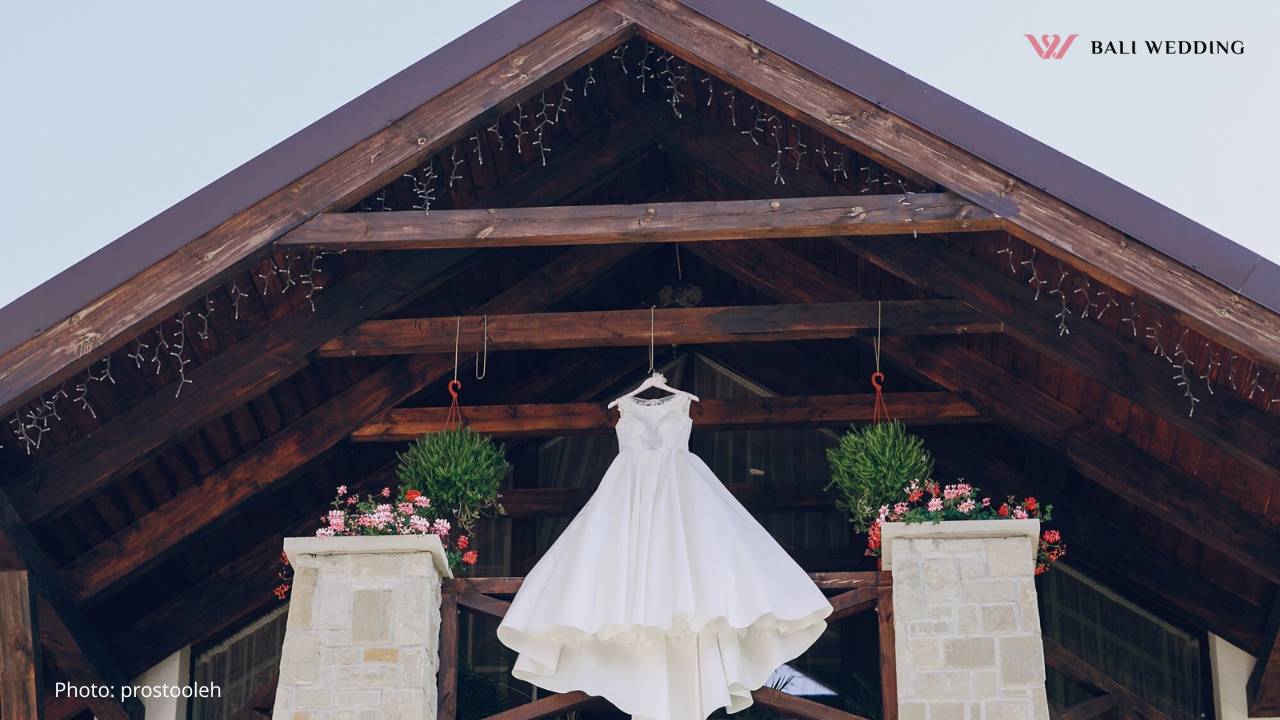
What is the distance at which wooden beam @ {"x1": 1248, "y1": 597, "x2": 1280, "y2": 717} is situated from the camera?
29.9ft

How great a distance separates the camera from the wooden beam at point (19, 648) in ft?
27.7

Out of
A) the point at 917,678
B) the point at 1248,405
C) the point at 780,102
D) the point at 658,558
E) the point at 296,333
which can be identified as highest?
the point at 780,102

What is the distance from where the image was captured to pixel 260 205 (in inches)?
320

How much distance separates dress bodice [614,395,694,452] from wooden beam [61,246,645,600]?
1.10 m

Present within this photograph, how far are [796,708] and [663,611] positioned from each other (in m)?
0.80

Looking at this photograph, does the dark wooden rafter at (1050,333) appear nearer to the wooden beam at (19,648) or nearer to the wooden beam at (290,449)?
the wooden beam at (290,449)

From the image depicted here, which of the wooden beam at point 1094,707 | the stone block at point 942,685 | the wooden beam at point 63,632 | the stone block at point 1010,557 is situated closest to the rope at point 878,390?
the stone block at point 1010,557

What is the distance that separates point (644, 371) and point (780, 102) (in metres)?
3.21

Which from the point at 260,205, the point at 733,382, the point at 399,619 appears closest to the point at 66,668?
the point at 399,619

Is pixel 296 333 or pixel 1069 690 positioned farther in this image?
pixel 1069 690

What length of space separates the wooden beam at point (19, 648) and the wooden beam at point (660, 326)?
1.90 metres

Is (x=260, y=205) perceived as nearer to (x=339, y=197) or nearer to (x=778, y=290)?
(x=339, y=197)

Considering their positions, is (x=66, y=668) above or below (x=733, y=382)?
below

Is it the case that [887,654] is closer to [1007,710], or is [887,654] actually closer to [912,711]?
[912,711]
